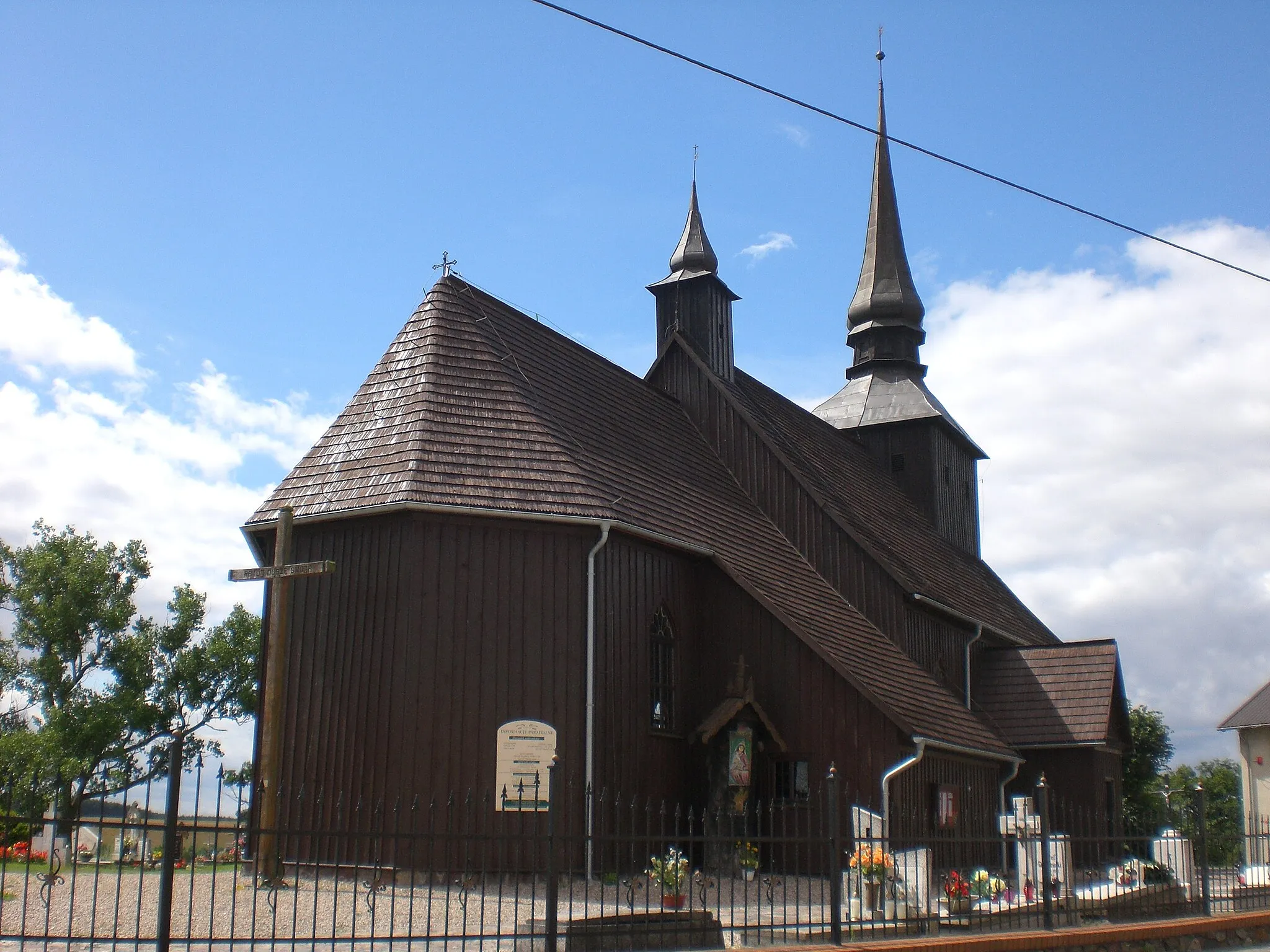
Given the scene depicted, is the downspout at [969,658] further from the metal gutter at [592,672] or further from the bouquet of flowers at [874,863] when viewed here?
the metal gutter at [592,672]

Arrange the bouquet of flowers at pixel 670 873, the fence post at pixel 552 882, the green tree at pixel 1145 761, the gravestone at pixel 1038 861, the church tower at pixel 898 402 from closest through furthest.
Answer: the fence post at pixel 552 882 < the bouquet of flowers at pixel 670 873 < the gravestone at pixel 1038 861 < the church tower at pixel 898 402 < the green tree at pixel 1145 761

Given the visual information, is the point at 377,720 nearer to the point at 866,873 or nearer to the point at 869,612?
the point at 866,873

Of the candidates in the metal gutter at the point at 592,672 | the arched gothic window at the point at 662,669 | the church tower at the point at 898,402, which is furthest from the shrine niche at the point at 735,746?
the church tower at the point at 898,402

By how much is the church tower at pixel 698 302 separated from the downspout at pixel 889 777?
873cm

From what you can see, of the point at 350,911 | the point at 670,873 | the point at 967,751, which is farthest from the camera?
the point at 967,751

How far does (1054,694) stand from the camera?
23.0 m

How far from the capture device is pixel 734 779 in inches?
647

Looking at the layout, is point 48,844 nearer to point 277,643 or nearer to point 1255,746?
point 277,643

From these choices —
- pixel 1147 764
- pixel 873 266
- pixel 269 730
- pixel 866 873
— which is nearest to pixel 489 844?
pixel 269 730

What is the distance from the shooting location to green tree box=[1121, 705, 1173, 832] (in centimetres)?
3900

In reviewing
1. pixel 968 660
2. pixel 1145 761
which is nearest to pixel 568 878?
pixel 968 660

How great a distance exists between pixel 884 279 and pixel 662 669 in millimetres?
16367

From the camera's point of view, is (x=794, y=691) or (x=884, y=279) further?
(x=884, y=279)

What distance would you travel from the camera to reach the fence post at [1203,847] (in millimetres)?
13820
